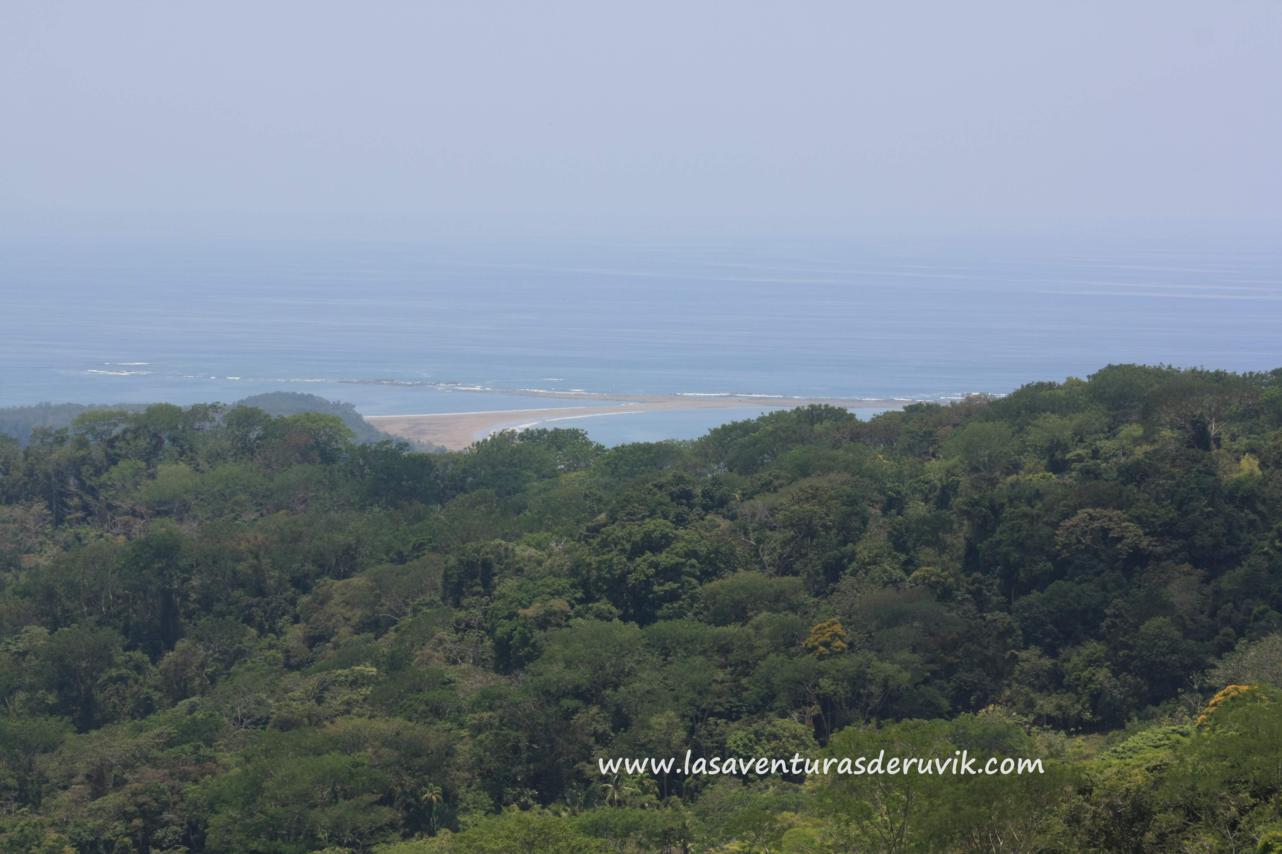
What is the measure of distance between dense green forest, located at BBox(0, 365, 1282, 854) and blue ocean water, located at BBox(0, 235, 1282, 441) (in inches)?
1139

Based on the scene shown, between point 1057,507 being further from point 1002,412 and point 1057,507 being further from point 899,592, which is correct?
point 1002,412

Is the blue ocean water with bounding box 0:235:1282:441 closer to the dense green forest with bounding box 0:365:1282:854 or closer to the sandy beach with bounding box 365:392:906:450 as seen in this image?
the sandy beach with bounding box 365:392:906:450

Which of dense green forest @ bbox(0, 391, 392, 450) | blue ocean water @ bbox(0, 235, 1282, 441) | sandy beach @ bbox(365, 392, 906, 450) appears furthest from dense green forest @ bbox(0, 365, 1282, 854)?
blue ocean water @ bbox(0, 235, 1282, 441)

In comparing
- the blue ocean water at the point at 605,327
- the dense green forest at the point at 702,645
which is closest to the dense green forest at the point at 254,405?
the blue ocean water at the point at 605,327

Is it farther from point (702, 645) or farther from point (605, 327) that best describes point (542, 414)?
point (702, 645)

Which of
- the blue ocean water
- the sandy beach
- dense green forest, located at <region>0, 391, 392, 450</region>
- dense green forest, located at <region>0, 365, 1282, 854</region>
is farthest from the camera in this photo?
the blue ocean water

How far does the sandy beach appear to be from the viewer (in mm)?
62938

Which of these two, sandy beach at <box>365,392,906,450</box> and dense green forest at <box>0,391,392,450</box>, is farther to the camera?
sandy beach at <box>365,392,906,450</box>

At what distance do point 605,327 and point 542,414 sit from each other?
36.2 meters

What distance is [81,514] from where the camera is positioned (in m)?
39.8

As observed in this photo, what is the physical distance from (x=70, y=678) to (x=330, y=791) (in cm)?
1014

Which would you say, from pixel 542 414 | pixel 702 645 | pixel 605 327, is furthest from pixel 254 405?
pixel 702 645

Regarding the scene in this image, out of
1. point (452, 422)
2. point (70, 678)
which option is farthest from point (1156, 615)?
point (452, 422)

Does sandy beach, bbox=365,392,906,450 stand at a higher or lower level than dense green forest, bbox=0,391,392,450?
lower
